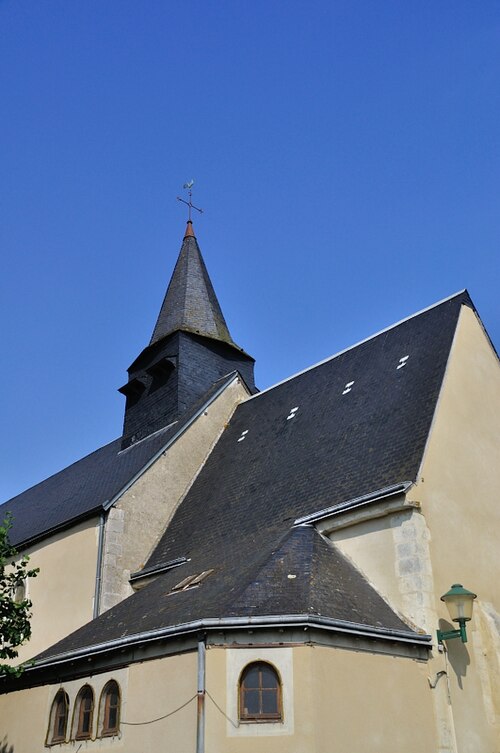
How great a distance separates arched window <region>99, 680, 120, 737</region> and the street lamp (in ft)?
15.6

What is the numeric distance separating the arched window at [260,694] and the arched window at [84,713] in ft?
9.62

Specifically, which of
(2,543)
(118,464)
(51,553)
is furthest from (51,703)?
(118,464)

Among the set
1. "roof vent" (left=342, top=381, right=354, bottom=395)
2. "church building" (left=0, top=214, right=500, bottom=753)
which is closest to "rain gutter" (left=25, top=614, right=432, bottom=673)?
"church building" (left=0, top=214, right=500, bottom=753)

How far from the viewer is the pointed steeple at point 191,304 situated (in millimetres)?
22828

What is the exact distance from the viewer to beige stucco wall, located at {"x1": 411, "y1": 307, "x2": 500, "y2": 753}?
1118 centimetres

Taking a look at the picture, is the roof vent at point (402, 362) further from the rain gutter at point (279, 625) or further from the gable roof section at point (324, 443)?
the rain gutter at point (279, 625)

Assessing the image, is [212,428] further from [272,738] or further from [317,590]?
[272,738]

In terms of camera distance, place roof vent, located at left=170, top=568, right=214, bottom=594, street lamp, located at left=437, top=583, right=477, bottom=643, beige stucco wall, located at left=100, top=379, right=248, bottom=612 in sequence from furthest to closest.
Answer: beige stucco wall, located at left=100, top=379, right=248, bottom=612, roof vent, located at left=170, top=568, right=214, bottom=594, street lamp, located at left=437, top=583, right=477, bottom=643

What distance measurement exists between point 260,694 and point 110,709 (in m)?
2.69

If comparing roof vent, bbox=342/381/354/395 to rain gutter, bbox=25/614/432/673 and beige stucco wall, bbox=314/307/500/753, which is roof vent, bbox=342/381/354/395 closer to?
beige stucco wall, bbox=314/307/500/753

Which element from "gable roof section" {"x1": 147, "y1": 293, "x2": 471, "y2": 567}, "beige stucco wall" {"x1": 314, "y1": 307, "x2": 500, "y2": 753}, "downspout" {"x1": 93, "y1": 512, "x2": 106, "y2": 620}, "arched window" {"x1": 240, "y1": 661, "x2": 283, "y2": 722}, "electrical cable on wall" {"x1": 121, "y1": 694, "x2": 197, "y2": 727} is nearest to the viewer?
"arched window" {"x1": 240, "y1": 661, "x2": 283, "y2": 722}

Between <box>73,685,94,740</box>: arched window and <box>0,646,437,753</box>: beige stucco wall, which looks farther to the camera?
<box>73,685,94,740</box>: arched window

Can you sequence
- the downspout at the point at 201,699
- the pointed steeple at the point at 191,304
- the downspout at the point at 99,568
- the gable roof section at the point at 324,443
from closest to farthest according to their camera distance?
1. the downspout at the point at 201,699
2. the gable roof section at the point at 324,443
3. the downspout at the point at 99,568
4. the pointed steeple at the point at 191,304

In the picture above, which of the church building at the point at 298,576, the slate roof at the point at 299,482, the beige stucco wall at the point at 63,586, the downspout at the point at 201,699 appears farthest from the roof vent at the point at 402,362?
the downspout at the point at 201,699
